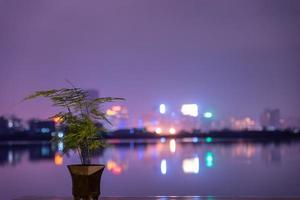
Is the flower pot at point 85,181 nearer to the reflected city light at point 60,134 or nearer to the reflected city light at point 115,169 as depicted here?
the reflected city light at point 60,134

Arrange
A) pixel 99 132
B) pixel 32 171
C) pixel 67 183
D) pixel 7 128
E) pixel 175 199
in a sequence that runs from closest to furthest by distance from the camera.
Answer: pixel 99 132, pixel 175 199, pixel 67 183, pixel 32 171, pixel 7 128

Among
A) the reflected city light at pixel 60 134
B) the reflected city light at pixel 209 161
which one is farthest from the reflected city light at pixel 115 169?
the reflected city light at pixel 60 134

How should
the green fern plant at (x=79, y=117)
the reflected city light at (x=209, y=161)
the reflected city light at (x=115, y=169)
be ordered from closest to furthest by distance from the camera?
Result: the green fern plant at (x=79, y=117) < the reflected city light at (x=115, y=169) < the reflected city light at (x=209, y=161)

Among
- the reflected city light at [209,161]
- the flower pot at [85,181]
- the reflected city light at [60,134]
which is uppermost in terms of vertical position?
the reflected city light at [60,134]

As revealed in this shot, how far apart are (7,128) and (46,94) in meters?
40.4

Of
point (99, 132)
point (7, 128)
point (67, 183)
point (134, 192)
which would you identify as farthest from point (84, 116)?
point (7, 128)

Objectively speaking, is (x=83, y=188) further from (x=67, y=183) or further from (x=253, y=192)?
(x=67, y=183)

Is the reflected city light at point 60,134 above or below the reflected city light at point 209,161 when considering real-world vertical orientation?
above

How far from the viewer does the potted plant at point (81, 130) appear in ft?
11.5

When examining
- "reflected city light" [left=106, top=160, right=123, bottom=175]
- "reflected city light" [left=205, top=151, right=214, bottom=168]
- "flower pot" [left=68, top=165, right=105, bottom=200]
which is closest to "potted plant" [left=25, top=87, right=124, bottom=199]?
"flower pot" [left=68, top=165, right=105, bottom=200]

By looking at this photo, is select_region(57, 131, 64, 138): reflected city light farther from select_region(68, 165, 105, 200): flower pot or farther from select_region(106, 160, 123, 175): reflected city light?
select_region(106, 160, 123, 175): reflected city light

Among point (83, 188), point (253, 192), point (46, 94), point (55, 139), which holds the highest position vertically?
point (46, 94)

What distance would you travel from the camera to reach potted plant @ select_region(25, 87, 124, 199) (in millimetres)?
3496

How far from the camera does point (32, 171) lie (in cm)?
1697
